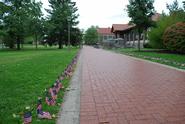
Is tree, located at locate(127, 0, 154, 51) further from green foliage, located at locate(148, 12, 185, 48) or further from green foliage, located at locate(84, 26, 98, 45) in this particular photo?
green foliage, located at locate(84, 26, 98, 45)

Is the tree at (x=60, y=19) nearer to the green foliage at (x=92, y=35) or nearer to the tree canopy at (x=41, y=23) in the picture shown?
the tree canopy at (x=41, y=23)

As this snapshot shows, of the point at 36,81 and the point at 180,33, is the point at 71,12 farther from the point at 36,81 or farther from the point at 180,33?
the point at 36,81

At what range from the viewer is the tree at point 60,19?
161ft

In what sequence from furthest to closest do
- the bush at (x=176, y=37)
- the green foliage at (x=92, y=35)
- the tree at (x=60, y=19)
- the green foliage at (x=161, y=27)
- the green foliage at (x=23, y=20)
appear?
the green foliage at (x=92, y=35) → the tree at (x=60, y=19) → the green foliage at (x=23, y=20) → the green foliage at (x=161, y=27) → the bush at (x=176, y=37)

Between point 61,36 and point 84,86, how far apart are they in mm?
43701

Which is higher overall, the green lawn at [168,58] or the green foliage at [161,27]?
the green foliage at [161,27]

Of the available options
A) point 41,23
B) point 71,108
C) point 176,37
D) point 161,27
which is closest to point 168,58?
point 176,37

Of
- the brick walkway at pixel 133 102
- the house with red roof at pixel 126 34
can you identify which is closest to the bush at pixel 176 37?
the brick walkway at pixel 133 102

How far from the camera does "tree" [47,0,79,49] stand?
49.0m

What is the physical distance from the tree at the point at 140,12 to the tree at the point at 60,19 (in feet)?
58.7

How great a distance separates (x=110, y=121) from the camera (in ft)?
13.9

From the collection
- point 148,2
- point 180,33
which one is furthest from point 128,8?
point 180,33

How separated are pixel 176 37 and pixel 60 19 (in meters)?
29.8

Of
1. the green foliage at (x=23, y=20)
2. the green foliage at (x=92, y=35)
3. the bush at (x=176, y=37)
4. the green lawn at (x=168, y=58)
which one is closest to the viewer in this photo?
the green lawn at (x=168, y=58)
